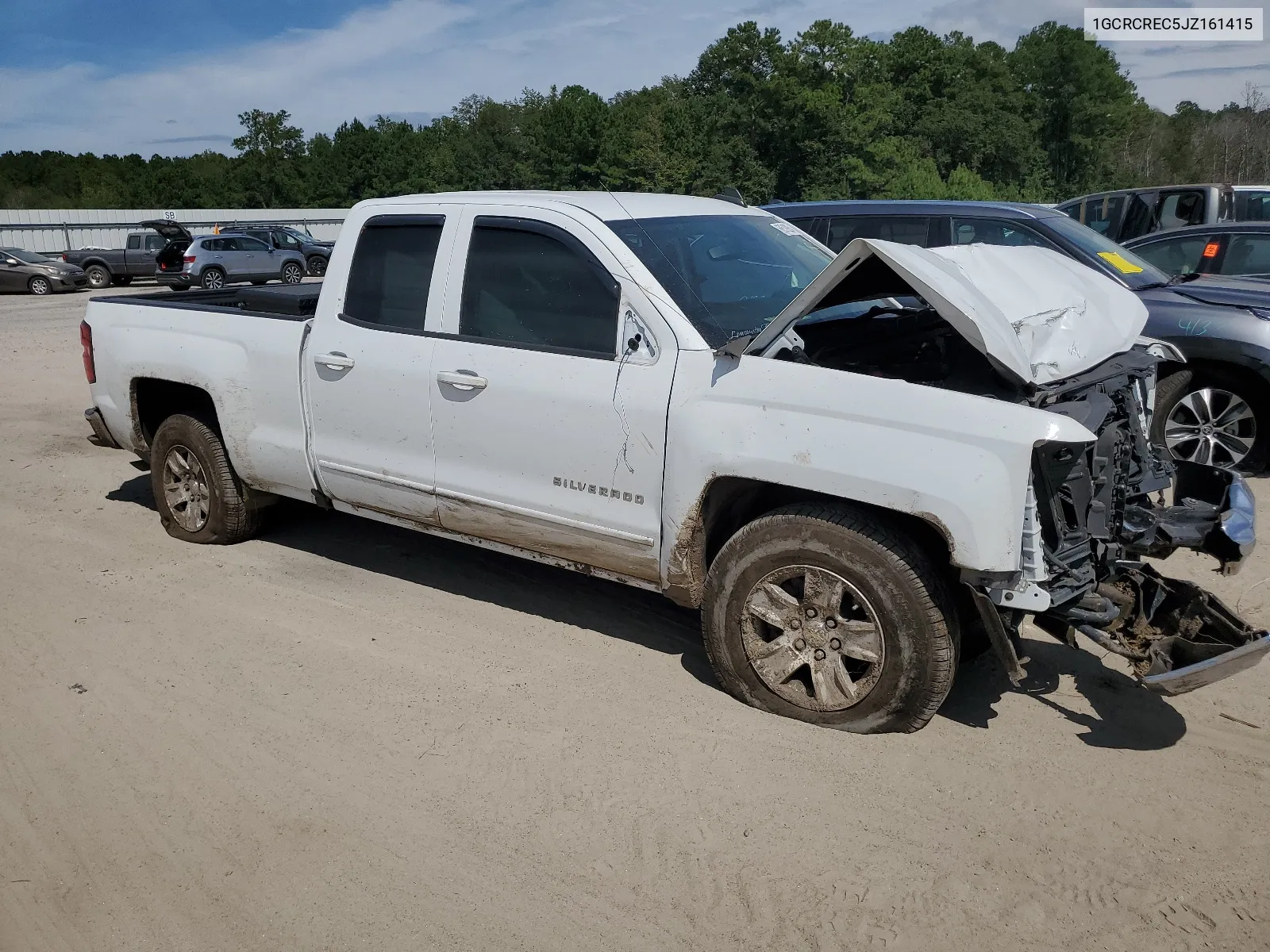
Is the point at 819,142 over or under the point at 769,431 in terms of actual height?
over

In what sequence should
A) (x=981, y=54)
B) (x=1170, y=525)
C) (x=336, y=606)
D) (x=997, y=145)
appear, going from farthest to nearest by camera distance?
(x=981, y=54) → (x=997, y=145) → (x=336, y=606) → (x=1170, y=525)

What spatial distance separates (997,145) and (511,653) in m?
61.5

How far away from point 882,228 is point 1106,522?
5.30 meters

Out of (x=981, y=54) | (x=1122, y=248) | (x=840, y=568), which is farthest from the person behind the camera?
(x=981, y=54)

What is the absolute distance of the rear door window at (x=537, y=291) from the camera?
4.42m

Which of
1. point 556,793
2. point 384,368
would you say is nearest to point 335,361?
point 384,368

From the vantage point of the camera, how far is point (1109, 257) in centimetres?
769

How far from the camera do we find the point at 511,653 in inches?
189

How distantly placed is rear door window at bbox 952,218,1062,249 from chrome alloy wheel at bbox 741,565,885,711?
15.0 feet

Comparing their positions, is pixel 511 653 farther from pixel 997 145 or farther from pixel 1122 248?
pixel 997 145

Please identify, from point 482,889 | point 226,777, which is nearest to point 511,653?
point 226,777

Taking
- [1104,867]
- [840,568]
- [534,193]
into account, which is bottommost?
[1104,867]

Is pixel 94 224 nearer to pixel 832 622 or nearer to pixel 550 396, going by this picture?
pixel 550 396

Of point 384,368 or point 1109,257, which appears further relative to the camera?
point 1109,257
